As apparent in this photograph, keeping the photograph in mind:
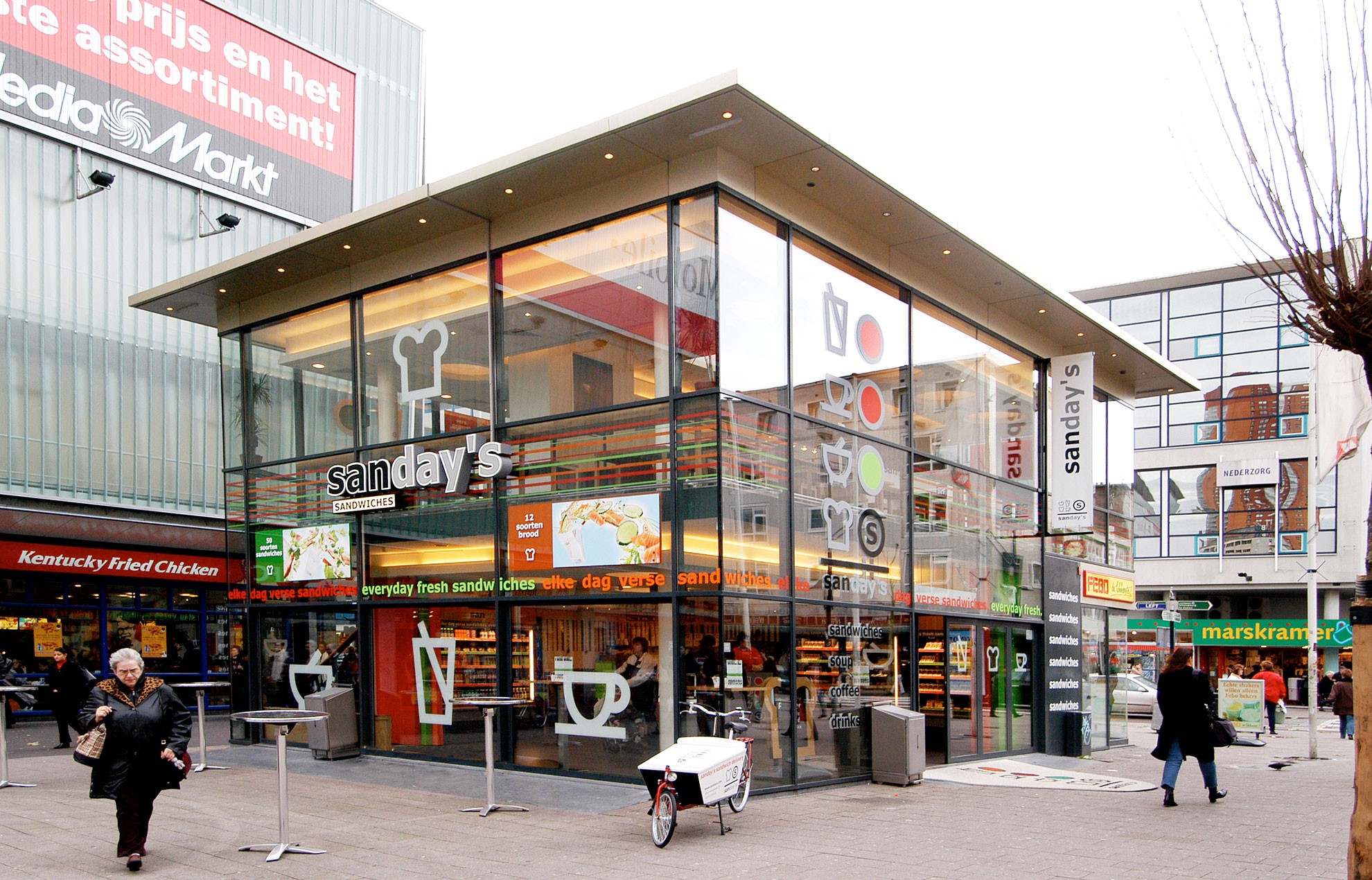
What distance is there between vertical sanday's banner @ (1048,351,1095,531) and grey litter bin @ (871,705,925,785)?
6.23 m

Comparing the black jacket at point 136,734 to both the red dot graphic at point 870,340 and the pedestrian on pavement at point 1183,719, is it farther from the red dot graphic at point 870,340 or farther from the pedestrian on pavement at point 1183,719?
the pedestrian on pavement at point 1183,719

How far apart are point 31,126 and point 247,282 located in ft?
27.6

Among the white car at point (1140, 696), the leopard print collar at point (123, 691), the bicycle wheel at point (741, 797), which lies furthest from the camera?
the white car at point (1140, 696)

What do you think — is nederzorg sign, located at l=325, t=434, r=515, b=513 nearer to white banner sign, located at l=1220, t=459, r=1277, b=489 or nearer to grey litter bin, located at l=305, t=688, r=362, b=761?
grey litter bin, located at l=305, t=688, r=362, b=761

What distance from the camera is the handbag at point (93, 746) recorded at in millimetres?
7855

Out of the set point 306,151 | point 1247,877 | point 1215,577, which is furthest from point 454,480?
point 1215,577

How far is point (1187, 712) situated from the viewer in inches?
A: 452

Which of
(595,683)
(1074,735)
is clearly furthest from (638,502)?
(1074,735)

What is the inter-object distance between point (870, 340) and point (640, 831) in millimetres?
6967

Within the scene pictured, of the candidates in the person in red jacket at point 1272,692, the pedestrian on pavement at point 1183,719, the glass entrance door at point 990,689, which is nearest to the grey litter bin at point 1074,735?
the glass entrance door at point 990,689

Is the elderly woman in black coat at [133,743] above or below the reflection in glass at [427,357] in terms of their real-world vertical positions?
below

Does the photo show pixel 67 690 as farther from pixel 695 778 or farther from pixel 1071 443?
pixel 1071 443

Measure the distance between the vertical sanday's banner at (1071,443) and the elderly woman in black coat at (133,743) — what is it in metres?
13.8

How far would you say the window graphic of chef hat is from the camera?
14.4 meters
